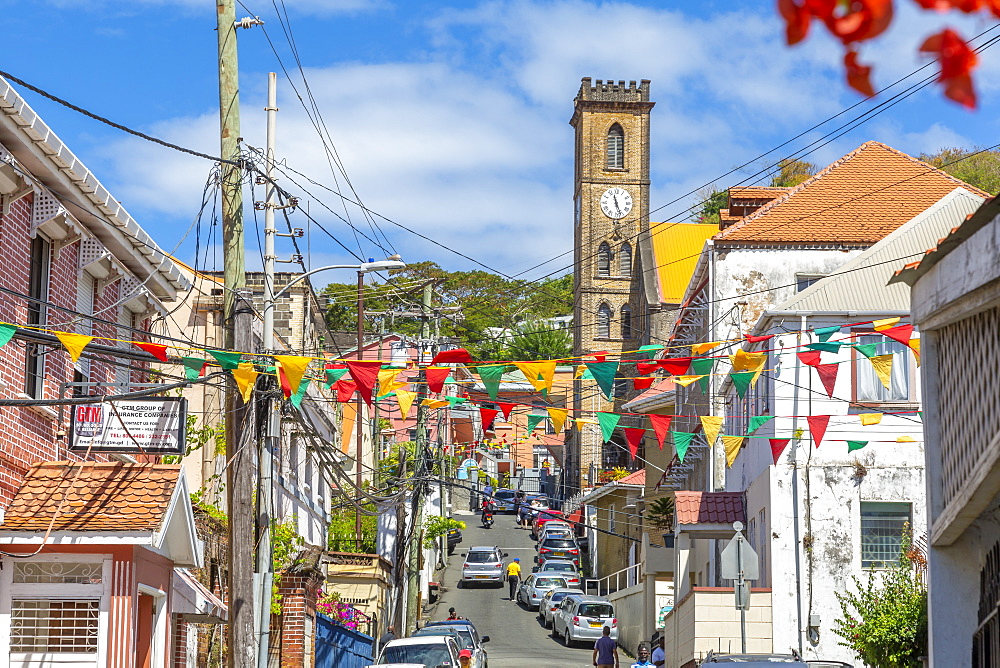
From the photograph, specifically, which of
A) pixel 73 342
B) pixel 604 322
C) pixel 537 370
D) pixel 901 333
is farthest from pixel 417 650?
pixel 604 322

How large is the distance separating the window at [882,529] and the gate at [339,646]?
34.9ft

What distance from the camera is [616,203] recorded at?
289 feet

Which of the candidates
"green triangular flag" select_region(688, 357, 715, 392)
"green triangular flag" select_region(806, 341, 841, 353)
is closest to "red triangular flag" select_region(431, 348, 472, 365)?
"green triangular flag" select_region(688, 357, 715, 392)

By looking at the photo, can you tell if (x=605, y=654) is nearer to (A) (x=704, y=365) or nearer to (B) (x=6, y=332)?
(A) (x=704, y=365)

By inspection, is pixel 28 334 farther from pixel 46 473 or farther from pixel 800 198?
pixel 800 198

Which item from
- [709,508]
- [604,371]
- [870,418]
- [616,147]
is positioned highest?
[616,147]

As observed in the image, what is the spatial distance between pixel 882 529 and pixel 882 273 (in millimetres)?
4981

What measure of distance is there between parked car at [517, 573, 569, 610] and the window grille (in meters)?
31.5

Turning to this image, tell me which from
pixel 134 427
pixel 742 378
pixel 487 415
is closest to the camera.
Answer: pixel 134 427

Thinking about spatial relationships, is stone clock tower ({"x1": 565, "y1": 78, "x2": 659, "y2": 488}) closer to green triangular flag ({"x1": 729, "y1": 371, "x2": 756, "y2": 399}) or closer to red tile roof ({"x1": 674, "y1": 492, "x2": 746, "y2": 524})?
red tile roof ({"x1": 674, "y1": 492, "x2": 746, "y2": 524})

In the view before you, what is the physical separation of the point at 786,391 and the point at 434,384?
9.12 meters

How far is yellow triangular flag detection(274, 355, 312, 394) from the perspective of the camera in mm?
13844

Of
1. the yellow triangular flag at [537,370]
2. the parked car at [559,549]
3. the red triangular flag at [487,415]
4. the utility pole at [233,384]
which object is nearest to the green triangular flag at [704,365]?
the yellow triangular flag at [537,370]

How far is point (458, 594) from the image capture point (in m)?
50.5
